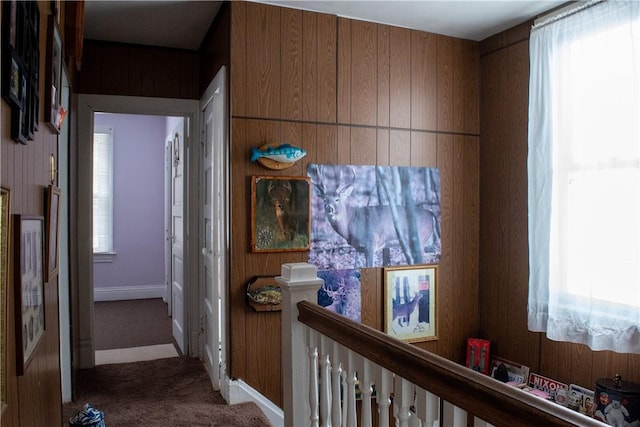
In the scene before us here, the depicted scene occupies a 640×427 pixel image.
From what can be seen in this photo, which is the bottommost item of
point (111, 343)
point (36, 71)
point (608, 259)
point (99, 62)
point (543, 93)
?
point (111, 343)

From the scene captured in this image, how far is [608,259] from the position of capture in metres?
2.86

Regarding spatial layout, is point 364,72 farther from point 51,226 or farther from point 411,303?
point 51,226

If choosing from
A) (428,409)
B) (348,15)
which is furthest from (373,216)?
(428,409)

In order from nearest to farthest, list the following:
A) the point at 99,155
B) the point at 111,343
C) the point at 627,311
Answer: the point at 627,311 < the point at 111,343 < the point at 99,155

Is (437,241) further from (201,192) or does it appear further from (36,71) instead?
(36,71)

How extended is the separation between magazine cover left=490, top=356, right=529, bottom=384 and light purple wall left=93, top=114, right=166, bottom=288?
4.73 m

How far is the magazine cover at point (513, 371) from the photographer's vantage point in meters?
3.44

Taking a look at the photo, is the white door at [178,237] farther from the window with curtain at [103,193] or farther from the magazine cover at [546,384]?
the magazine cover at [546,384]

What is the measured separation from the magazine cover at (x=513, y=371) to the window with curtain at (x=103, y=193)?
5.04 metres

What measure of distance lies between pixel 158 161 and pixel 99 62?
3012 mm

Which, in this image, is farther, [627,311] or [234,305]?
[234,305]

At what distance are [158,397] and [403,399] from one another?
92.6 inches

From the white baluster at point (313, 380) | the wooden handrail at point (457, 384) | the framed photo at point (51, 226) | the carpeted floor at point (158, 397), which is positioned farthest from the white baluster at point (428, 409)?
the carpeted floor at point (158, 397)

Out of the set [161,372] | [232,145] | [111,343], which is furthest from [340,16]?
[111,343]
